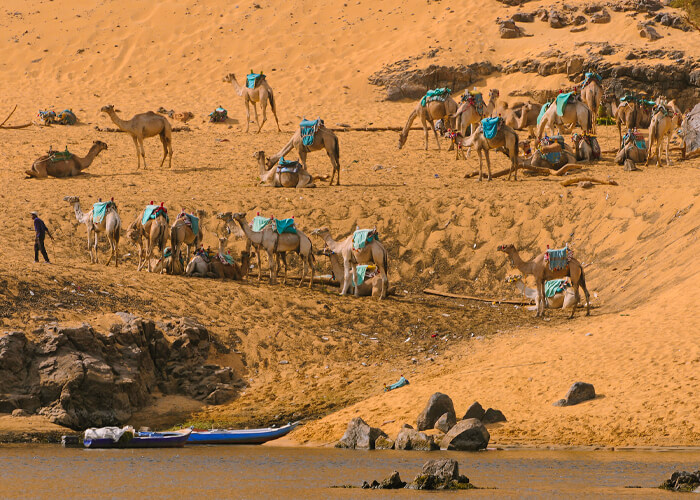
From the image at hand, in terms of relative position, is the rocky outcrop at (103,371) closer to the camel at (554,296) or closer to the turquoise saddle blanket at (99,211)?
the turquoise saddle blanket at (99,211)

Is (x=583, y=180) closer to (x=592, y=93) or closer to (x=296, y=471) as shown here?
(x=592, y=93)

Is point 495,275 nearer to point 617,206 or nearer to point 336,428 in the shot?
point 617,206

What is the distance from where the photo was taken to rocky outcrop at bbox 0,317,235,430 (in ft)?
48.6

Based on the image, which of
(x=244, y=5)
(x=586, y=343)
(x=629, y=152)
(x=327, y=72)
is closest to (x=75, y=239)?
(x=586, y=343)

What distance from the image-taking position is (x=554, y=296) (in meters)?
19.8

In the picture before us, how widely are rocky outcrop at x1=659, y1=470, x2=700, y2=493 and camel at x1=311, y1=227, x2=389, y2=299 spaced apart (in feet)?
31.7

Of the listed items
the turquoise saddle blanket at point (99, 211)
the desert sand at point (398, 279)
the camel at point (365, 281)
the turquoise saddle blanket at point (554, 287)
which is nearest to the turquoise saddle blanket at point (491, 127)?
the desert sand at point (398, 279)

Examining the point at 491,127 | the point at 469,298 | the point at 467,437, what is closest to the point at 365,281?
the point at 469,298

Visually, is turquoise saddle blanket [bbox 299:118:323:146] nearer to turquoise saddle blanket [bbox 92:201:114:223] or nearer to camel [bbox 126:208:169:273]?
camel [bbox 126:208:169:273]

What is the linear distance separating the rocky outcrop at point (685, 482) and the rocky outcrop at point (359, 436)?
4.37 metres

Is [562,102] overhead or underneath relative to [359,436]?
overhead

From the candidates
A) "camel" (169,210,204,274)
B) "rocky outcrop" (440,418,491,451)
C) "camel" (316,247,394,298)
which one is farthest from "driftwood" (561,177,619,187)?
"rocky outcrop" (440,418,491,451)

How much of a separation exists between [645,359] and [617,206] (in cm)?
765

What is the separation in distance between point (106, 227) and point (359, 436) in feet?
27.9
